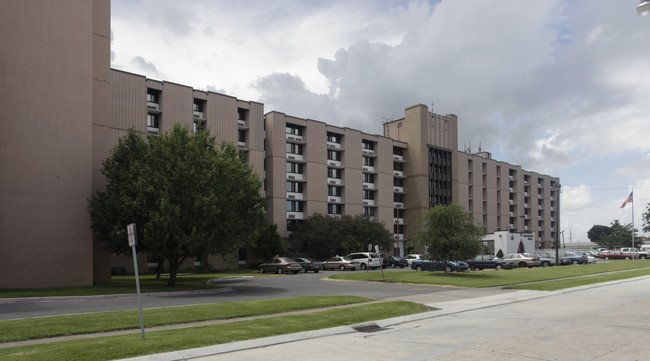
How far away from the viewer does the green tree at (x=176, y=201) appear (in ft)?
87.9

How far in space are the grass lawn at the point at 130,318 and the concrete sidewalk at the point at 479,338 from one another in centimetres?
425

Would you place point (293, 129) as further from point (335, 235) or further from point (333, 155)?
point (335, 235)

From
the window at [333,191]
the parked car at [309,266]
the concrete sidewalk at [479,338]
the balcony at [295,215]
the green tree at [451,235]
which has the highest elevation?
the window at [333,191]

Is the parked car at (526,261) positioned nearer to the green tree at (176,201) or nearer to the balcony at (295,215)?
the balcony at (295,215)

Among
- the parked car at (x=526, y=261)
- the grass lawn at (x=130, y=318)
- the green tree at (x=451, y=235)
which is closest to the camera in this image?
the grass lawn at (x=130, y=318)

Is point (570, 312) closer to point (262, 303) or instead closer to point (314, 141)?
point (262, 303)

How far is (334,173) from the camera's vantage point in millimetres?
69375

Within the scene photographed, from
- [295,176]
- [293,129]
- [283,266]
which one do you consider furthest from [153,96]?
[283,266]


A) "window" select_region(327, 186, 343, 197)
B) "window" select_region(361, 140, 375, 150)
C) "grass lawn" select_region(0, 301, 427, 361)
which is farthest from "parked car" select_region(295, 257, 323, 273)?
"grass lawn" select_region(0, 301, 427, 361)

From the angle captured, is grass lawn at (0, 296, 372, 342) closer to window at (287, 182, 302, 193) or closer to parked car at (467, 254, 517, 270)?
parked car at (467, 254, 517, 270)

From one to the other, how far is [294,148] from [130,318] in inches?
1986

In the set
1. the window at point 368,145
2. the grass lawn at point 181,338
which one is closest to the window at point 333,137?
the window at point 368,145

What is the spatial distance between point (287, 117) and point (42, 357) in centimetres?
5487

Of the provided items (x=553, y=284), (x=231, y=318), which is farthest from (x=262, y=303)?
(x=553, y=284)
